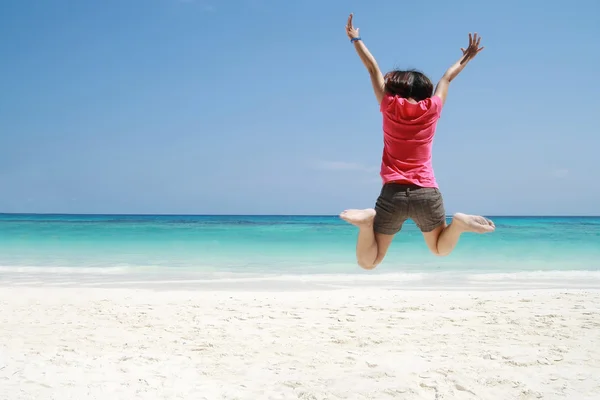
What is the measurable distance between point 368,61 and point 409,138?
0.68 meters

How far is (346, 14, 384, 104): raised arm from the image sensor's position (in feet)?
13.7

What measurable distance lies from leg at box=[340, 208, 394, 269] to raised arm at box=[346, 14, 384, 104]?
0.87 meters

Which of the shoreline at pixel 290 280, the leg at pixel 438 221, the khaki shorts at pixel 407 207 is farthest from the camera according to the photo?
the shoreline at pixel 290 280

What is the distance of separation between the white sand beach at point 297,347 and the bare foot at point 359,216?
92.1 inches

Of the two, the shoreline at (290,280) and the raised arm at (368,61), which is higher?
the raised arm at (368,61)

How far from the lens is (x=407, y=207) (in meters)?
4.16

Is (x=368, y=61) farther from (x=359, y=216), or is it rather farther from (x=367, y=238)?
(x=367, y=238)

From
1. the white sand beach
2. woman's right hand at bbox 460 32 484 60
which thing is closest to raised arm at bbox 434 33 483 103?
woman's right hand at bbox 460 32 484 60

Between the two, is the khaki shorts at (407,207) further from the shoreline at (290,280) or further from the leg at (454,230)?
the shoreline at (290,280)

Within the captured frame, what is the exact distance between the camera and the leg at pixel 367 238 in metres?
4.16

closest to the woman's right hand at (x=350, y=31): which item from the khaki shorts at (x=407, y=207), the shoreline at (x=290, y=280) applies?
the khaki shorts at (x=407, y=207)

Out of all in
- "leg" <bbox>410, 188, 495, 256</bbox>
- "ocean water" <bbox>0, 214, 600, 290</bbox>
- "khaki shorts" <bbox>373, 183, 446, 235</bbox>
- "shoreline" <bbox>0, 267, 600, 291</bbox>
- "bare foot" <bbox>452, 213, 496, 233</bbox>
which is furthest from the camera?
"ocean water" <bbox>0, 214, 600, 290</bbox>

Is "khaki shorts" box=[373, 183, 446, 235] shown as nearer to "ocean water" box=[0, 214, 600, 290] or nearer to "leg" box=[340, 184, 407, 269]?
"leg" box=[340, 184, 407, 269]

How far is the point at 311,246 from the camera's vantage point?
2552cm
